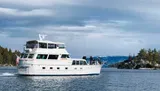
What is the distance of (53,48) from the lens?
84500mm

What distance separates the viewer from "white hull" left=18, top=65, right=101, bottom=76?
81938 mm

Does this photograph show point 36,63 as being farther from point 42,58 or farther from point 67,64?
point 67,64

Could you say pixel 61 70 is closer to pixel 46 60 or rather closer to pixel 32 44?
pixel 46 60

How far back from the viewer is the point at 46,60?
83375mm

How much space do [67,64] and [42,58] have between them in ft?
23.4

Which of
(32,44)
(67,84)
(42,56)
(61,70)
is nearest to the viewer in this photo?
(67,84)

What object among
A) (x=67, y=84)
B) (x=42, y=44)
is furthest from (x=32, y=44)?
(x=67, y=84)

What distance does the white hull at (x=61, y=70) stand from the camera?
81938 millimetres

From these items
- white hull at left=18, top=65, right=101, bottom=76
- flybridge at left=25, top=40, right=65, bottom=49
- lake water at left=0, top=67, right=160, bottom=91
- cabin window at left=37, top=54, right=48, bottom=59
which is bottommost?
lake water at left=0, top=67, right=160, bottom=91

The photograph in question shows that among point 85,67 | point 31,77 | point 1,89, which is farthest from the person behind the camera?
point 85,67

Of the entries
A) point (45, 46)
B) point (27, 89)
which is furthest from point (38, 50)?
A: point (27, 89)

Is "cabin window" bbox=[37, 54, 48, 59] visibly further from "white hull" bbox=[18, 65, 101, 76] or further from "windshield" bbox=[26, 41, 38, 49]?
"windshield" bbox=[26, 41, 38, 49]

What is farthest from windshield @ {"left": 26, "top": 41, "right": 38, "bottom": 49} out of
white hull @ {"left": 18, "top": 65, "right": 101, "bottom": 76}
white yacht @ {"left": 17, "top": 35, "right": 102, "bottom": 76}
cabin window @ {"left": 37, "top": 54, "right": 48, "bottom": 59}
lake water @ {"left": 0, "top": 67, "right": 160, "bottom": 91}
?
lake water @ {"left": 0, "top": 67, "right": 160, "bottom": 91}

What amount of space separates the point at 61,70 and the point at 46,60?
552cm
